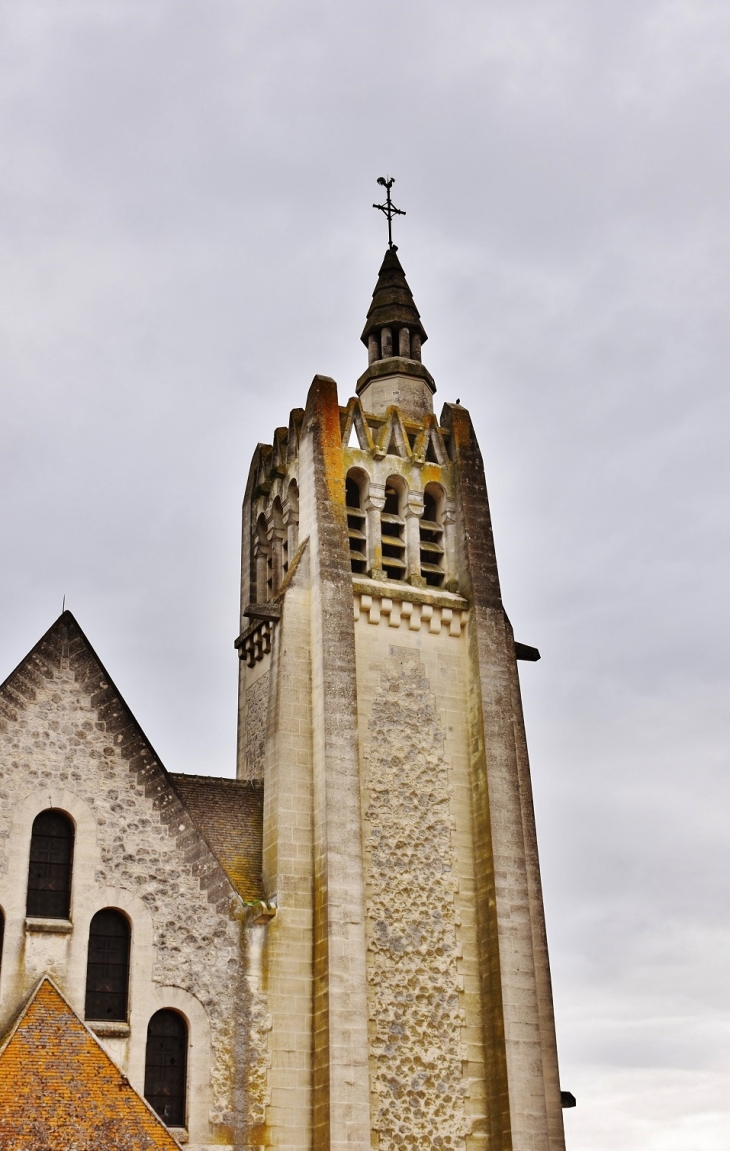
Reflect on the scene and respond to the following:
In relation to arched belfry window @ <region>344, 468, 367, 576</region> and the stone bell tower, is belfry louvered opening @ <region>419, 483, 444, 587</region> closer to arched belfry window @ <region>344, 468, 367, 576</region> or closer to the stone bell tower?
the stone bell tower

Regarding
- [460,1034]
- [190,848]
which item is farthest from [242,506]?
[460,1034]

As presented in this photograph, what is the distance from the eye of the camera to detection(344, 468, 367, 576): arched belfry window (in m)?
25.7

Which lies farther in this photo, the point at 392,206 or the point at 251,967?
the point at 392,206

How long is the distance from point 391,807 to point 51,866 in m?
5.98

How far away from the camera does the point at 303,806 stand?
22516mm

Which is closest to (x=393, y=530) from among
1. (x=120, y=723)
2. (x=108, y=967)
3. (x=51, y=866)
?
(x=120, y=723)

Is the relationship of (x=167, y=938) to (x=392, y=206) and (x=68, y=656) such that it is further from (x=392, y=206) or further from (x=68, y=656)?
A: (x=392, y=206)

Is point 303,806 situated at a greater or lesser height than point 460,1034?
greater

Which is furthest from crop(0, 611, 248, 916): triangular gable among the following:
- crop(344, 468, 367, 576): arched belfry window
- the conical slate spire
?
the conical slate spire

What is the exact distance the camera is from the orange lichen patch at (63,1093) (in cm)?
1711

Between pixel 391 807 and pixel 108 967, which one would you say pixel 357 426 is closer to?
pixel 391 807

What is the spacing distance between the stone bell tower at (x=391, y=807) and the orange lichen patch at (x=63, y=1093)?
8.89 ft

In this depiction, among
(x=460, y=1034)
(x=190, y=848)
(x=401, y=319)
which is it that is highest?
(x=401, y=319)

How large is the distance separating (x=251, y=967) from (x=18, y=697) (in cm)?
566
